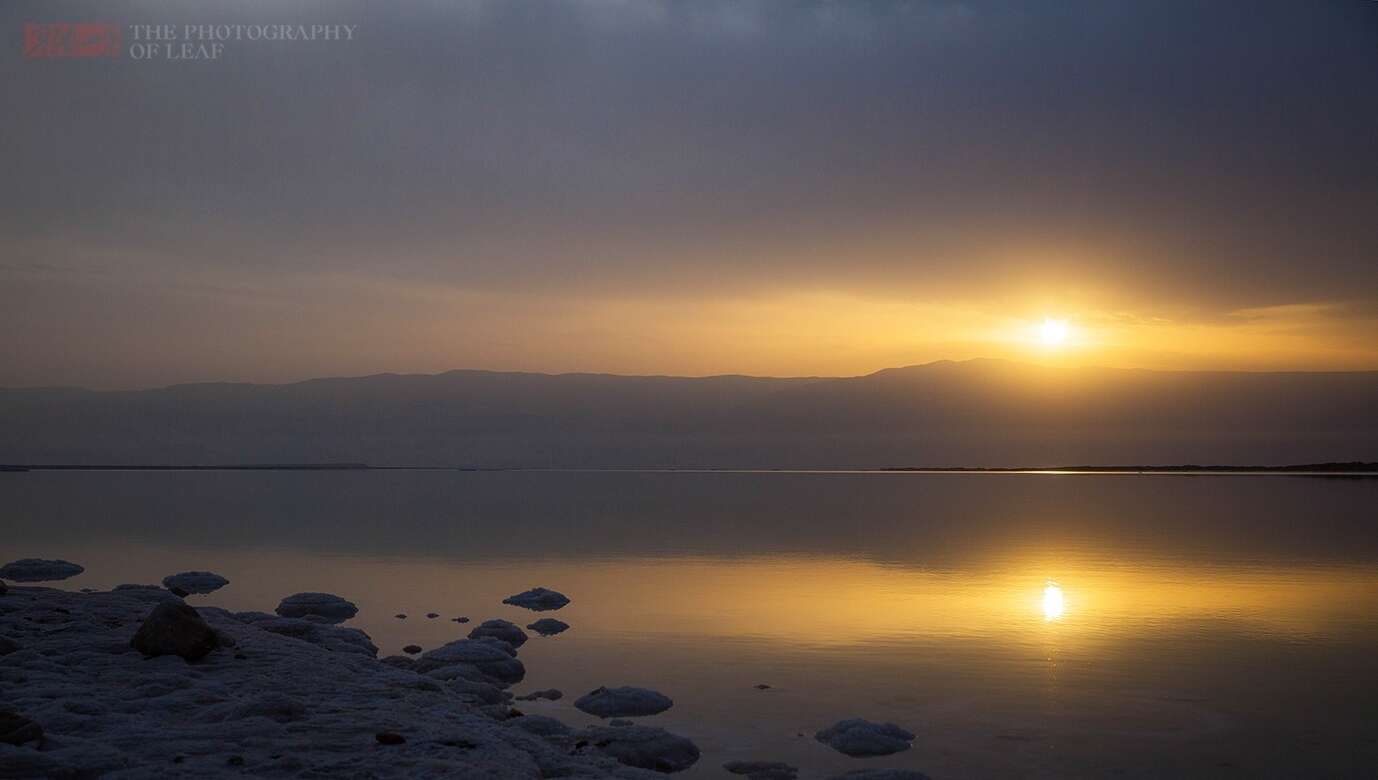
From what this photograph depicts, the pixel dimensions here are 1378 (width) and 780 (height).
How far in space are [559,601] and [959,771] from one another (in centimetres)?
2010

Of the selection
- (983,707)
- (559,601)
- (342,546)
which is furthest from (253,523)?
(983,707)

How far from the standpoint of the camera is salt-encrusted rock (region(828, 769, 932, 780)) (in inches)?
603

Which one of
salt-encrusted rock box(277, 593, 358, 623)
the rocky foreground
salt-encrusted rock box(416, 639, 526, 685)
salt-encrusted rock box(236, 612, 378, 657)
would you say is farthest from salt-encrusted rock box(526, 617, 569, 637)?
the rocky foreground

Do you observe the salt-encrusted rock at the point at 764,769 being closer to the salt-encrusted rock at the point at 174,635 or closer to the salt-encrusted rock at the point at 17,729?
the salt-encrusted rock at the point at 174,635

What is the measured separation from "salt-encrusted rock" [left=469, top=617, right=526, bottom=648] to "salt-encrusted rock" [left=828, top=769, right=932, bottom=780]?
13216 millimetres

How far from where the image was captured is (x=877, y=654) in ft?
85.9

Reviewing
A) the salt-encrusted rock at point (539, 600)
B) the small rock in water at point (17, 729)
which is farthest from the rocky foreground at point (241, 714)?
the salt-encrusted rock at point (539, 600)

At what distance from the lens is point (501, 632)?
27.3 metres

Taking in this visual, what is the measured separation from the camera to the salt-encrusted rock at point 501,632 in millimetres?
27047

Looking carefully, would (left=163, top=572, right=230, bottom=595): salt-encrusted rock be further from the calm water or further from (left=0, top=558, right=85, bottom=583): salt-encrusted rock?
(left=0, top=558, right=85, bottom=583): salt-encrusted rock

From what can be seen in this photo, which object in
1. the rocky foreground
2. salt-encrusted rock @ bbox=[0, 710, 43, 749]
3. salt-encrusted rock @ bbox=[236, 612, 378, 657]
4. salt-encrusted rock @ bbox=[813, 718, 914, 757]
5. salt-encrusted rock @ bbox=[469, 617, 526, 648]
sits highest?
salt-encrusted rock @ bbox=[0, 710, 43, 749]

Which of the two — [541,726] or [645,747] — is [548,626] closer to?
[541,726]

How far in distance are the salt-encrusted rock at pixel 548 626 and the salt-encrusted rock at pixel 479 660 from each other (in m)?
5.55

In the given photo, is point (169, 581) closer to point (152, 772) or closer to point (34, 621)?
point (34, 621)
